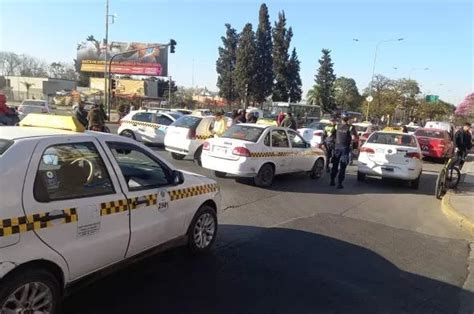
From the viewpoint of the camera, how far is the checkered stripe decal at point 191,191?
518cm

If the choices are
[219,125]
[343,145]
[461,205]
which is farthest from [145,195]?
[219,125]

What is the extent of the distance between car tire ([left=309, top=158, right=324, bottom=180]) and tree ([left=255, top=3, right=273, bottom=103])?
172 feet

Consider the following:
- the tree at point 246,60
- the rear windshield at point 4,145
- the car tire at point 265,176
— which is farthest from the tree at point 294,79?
the rear windshield at point 4,145

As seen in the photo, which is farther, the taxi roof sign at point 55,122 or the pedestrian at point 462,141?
the pedestrian at point 462,141

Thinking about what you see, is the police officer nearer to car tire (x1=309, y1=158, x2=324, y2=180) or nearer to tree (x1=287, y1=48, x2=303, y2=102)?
car tire (x1=309, y1=158, x2=324, y2=180)

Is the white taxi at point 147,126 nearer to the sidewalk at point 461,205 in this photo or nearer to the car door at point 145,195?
the sidewalk at point 461,205

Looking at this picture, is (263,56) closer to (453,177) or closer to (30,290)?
(453,177)

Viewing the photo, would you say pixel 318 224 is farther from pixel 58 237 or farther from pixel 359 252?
pixel 58 237

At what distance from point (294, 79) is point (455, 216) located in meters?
62.1

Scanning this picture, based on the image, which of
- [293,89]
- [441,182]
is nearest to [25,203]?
[441,182]

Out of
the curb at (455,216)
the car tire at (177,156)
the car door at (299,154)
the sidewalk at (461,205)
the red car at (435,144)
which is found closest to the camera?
the curb at (455,216)

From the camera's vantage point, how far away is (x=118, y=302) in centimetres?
434

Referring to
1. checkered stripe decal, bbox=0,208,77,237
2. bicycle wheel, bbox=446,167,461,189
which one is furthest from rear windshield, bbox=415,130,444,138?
checkered stripe decal, bbox=0,208,77,237

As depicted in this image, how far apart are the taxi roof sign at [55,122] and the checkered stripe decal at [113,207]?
0.82 meters
